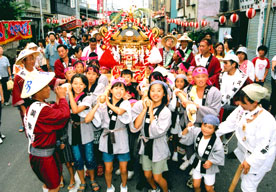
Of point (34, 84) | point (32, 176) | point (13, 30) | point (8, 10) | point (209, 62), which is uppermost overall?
point (8, 10)

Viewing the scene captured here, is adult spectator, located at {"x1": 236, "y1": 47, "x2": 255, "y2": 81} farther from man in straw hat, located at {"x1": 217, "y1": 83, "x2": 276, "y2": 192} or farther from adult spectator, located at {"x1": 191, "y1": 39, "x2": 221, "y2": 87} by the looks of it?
man in straw hat, located at {"x1": 217, "y1": 83, "x2": 276, "y2": 192}

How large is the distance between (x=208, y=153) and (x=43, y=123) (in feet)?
6.82

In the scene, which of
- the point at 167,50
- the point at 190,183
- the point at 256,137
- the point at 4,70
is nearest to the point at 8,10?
the point at 4,70

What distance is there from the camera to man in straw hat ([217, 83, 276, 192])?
242 centimetres

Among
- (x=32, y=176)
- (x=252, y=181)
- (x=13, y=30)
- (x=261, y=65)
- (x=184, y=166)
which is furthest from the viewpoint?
(x=13, y=30)

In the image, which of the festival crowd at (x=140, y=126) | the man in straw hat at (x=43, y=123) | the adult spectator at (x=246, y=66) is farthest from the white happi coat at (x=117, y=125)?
the adult spectator at (x=246, y=66)

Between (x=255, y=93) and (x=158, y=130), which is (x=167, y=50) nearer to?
(x=158, y=130)

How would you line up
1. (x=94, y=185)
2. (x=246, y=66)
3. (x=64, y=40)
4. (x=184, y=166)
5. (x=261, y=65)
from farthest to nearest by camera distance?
1. (x=64, y=40)
2. (x=261, y=65)
3. (x=246, y=66)
4. (x=184, y=166)
5. (x=94, y=185)

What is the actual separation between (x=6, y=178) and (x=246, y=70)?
217 inches

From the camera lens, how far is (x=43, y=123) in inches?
96.3

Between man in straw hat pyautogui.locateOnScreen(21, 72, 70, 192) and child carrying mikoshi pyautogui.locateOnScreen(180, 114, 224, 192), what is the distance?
1730 mm

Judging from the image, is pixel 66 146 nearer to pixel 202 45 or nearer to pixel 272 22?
pixel 202 45

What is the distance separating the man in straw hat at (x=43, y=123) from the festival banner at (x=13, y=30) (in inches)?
333

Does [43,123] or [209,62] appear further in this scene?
[209,62]
